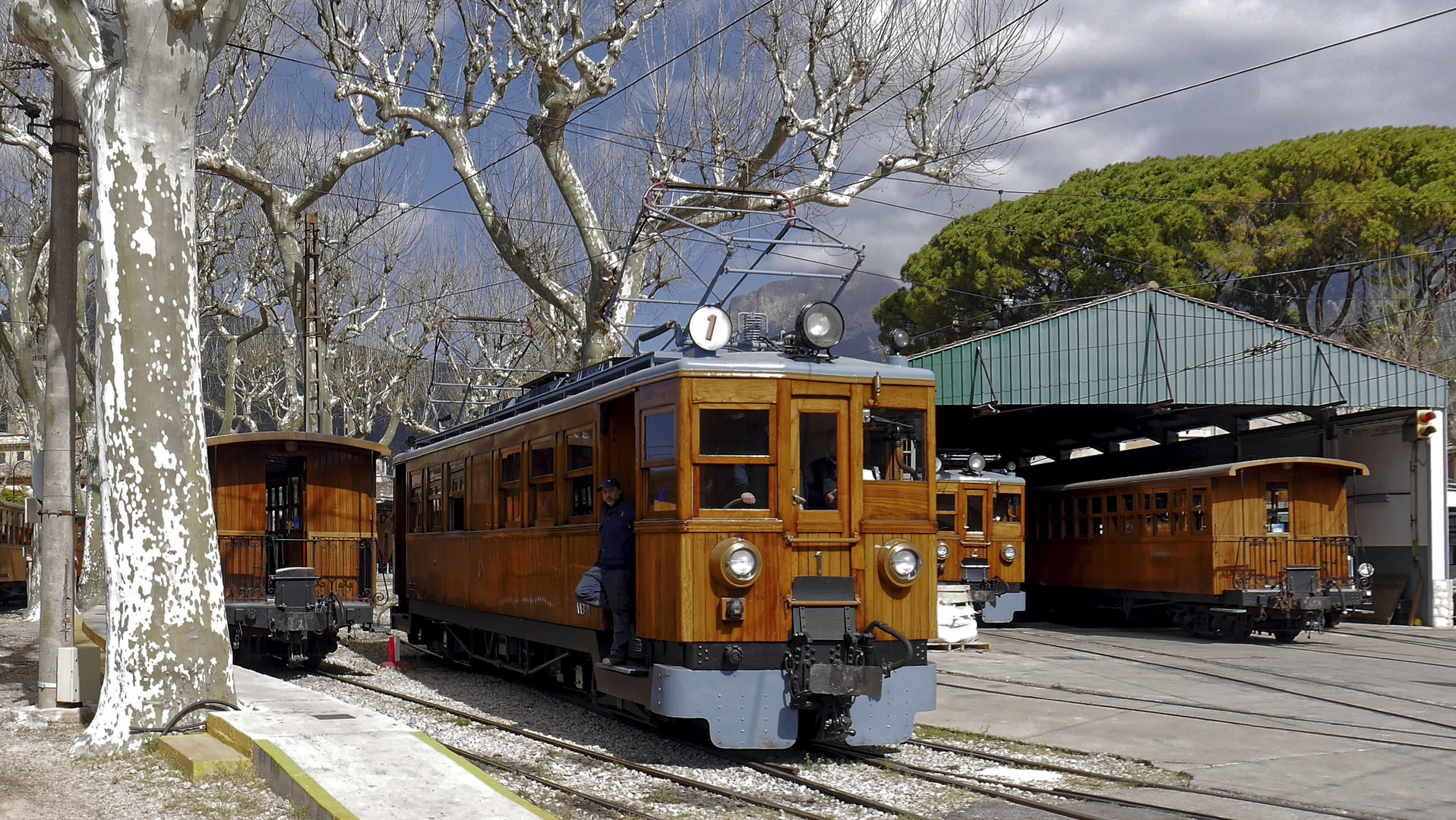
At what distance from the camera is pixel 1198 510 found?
66.5 ft

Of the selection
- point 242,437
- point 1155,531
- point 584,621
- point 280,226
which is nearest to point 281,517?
point 242,437

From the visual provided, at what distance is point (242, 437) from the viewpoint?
571 inches

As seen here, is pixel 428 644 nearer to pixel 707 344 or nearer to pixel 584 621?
pixel 584 621

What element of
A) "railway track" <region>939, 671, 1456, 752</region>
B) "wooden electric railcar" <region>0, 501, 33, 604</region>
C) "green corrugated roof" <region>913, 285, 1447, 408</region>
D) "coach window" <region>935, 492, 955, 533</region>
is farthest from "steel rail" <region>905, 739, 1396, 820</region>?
"wooden electric railcar" <region>0, 501, 33, 604</region>

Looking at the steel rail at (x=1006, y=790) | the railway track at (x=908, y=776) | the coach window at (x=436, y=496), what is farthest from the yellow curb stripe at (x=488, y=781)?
the coach window at (x=436, y=496)

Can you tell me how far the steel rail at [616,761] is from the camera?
7.46m

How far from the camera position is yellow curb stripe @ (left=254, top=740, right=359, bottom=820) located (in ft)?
20.8

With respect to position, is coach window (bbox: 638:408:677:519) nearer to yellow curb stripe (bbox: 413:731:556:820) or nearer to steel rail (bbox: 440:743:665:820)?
steel rail (bbox: 440:743:665:820)

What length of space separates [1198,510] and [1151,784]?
505 inches

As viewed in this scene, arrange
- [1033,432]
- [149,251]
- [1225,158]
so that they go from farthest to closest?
[1225,158]
[1033,432]
[149,251]

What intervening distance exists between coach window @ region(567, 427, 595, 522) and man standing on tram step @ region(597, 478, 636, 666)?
2.11ft

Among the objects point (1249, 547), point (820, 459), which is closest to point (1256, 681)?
point (1249, 547)

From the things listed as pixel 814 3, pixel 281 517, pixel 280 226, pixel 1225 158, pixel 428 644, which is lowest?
pixel 428 644

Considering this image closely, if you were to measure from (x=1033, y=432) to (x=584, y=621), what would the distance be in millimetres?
22613
